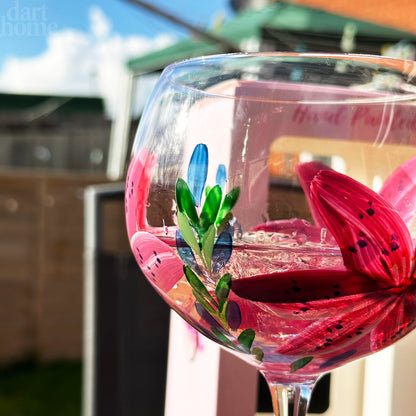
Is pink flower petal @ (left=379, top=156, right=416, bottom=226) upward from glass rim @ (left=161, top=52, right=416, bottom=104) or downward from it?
downward

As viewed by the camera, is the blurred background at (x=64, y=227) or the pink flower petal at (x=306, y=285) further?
the blurred background at (x=64, y=227)

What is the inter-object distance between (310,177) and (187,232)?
0.06 meters

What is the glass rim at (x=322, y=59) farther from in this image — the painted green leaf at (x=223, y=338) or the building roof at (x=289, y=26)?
the building roof at (x=289, y=26)

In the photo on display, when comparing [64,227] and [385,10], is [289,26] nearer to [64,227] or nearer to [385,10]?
[385,10]

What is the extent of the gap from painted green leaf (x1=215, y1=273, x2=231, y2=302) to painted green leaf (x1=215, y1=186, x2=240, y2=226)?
0.08 feet

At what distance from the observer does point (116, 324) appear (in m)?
1.08

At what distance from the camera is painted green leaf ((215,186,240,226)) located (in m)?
0.30

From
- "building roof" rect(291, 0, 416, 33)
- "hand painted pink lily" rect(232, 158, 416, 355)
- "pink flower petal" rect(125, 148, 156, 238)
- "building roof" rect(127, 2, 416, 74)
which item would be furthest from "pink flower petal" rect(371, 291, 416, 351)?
"building roof" rect(291, 0, 416, 33)

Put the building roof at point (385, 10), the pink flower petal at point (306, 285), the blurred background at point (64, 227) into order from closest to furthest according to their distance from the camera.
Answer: the pink flower petal at point (306, 285) → the blurred background at point (64, 227) → the building roof at point (385, 10)

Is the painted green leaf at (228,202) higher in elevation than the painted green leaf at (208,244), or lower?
higher

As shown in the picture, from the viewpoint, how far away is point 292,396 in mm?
318

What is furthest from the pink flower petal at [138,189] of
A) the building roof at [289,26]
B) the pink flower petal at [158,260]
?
the building roof at [289,26]

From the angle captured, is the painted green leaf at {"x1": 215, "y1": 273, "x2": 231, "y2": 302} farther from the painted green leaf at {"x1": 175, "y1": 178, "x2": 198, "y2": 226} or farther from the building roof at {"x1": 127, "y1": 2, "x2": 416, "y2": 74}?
the building roof at {"x1": 127, "y1": 2, "x2": 416, "y2": 74}

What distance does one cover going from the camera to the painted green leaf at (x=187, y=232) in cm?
30
